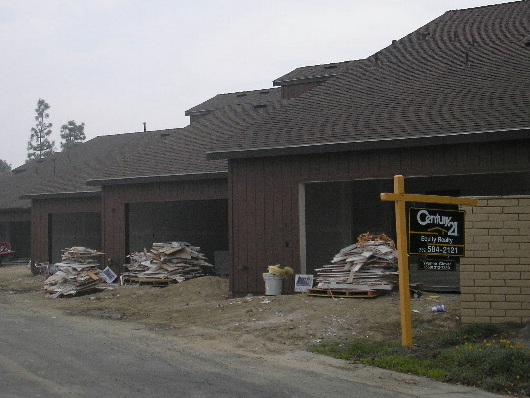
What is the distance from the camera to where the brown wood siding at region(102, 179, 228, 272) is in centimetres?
2392

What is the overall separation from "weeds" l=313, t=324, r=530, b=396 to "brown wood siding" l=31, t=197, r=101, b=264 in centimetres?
1840

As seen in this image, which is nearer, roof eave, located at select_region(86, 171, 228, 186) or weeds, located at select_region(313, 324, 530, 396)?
weeds, located at select_region(313, 324, 530, 396)

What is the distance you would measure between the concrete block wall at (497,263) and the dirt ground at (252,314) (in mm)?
839

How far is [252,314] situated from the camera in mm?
16109

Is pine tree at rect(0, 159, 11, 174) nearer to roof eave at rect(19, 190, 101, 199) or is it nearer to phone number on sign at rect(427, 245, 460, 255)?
roof eave at rect(19, 190, 101, 199)

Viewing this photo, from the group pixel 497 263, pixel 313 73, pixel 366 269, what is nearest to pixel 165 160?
pixel 313 73

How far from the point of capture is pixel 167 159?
25.8m

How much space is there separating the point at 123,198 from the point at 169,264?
371 cm

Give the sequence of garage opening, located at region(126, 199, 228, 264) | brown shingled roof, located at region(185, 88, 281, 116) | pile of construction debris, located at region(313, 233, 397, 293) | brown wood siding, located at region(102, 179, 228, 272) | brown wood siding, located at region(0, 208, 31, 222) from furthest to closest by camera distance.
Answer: brown wood siding, located at region(0, 208, 31, 222) < brown shingled roof, located at region(185, 88, 281, 116) < garage opening, located at region(126, 199, 228, 264) < brown wood siding, located at region(102, 179, 228, 272) < pile of construction debris, located at region(313, 233, 397, 293)

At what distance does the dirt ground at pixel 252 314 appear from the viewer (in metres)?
13.6

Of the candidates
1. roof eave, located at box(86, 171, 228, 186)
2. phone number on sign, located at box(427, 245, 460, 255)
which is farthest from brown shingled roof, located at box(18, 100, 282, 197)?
phone number on sign, located at box(427, 245, 460, 255)

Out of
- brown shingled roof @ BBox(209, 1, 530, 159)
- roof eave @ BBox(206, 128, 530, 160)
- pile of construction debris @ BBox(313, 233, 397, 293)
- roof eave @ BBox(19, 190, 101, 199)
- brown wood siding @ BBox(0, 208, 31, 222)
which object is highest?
brown shingled roof @ BBox(209, 1, 530, 159)

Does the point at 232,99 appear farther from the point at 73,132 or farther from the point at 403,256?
the point at 73,132

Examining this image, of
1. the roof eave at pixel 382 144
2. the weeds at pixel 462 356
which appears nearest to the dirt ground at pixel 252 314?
the weeds at pixel 462 356
